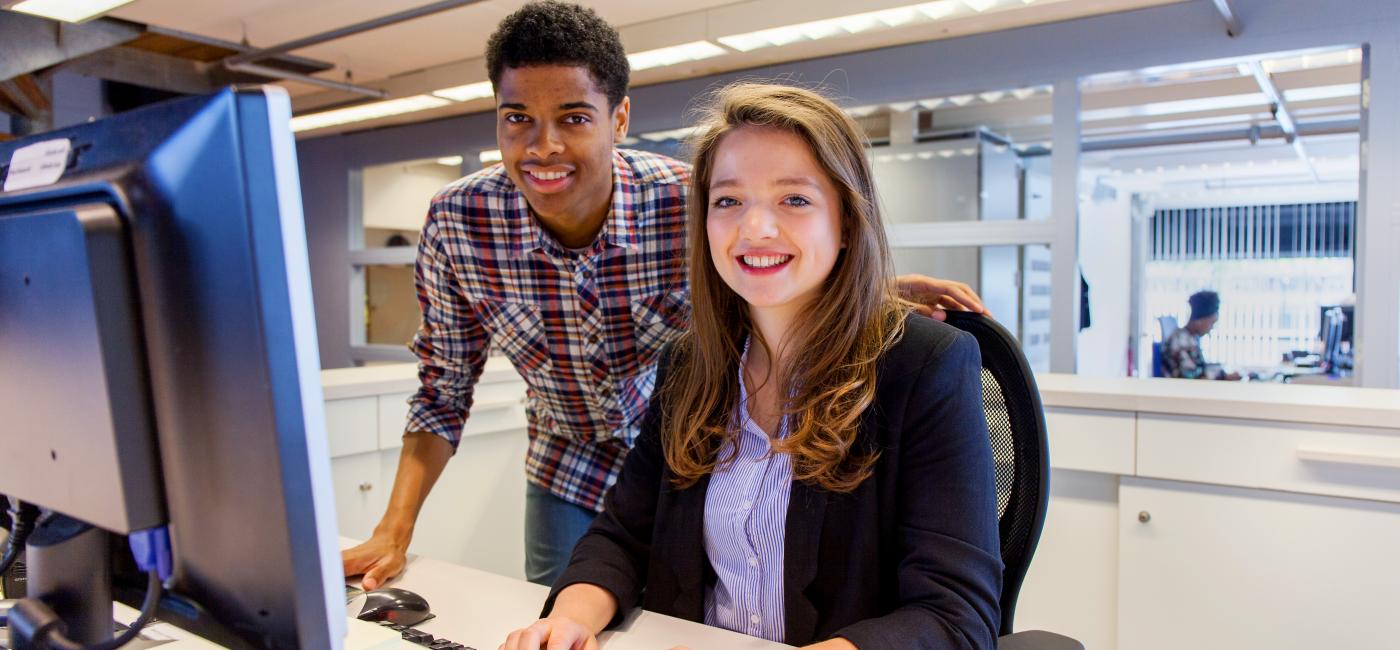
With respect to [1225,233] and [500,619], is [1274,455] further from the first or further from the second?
[1225,233]

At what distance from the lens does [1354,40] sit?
3.20 meters

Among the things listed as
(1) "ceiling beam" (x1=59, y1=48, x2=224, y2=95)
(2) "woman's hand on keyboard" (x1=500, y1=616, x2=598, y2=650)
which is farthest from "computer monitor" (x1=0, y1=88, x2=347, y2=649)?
(1) "ceiling beam" (x1=59, y1=48, x2=224, y2=95)

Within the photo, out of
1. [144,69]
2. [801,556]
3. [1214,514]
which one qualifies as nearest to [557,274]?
[801,556]

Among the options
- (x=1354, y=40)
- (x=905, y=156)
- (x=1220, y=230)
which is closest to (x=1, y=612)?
(x=1354, y=40)

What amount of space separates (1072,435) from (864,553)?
4.65ft

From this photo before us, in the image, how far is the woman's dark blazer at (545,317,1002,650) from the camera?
0.90 meters

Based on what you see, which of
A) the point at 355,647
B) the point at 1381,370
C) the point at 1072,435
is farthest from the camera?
the point at 1381,370

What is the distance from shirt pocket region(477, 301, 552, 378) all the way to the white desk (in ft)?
1.39

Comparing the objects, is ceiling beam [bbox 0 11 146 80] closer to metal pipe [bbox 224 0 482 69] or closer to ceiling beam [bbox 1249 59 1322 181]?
metal pipe [bbox 224 0 482 69]

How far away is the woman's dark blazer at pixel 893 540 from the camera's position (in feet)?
2.95

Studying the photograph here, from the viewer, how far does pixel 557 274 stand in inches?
58.6

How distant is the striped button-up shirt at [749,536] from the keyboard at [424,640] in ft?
1.03

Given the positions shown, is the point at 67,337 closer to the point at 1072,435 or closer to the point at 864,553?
the point at 864,553

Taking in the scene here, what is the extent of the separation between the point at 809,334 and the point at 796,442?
152 millimetres
